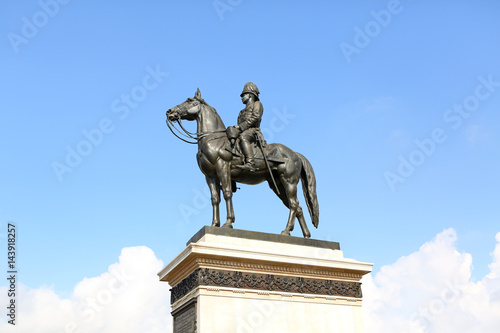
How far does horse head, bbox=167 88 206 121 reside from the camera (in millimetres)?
14516

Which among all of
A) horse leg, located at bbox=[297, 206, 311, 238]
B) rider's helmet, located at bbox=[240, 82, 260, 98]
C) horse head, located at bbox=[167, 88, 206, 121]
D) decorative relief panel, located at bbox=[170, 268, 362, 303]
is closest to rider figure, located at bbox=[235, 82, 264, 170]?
rider's helmet, located at bbox=[240, 82, 260, 98]

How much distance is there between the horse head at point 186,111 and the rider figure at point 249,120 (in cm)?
111

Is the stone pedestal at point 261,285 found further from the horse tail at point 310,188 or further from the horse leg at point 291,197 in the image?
the horse tail at point 310,188

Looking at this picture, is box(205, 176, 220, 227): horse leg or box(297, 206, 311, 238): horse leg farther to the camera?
box(297, 206, 311, 238): horse leg

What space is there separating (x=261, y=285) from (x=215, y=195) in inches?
99.2

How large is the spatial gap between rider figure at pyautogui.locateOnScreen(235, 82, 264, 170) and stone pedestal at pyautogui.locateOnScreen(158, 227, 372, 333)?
1.88m

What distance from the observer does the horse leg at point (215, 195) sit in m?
13.9

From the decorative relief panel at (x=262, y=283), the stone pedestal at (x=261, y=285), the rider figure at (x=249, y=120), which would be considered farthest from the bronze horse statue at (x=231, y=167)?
the decorative relief panel at (x=262, y=283)

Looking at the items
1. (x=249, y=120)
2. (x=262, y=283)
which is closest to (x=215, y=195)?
(x=249, y=120)

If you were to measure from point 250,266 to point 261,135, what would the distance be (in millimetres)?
3372

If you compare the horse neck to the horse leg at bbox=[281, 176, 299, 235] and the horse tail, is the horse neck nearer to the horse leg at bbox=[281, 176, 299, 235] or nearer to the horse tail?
the horse leg at bbox=[281, 176, 299, 235]

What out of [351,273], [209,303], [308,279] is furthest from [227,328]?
[351,273]

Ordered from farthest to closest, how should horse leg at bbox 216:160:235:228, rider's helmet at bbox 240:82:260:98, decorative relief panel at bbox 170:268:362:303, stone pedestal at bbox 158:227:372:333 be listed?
rider's helmet at bbox 240:82:260:98, horse leg at bbox 216:160:235:228, decorative relief panel at bbox 170:268:362:303, stone pedestal at bbox 158:227:372:333

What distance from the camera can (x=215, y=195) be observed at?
14.1 metres
